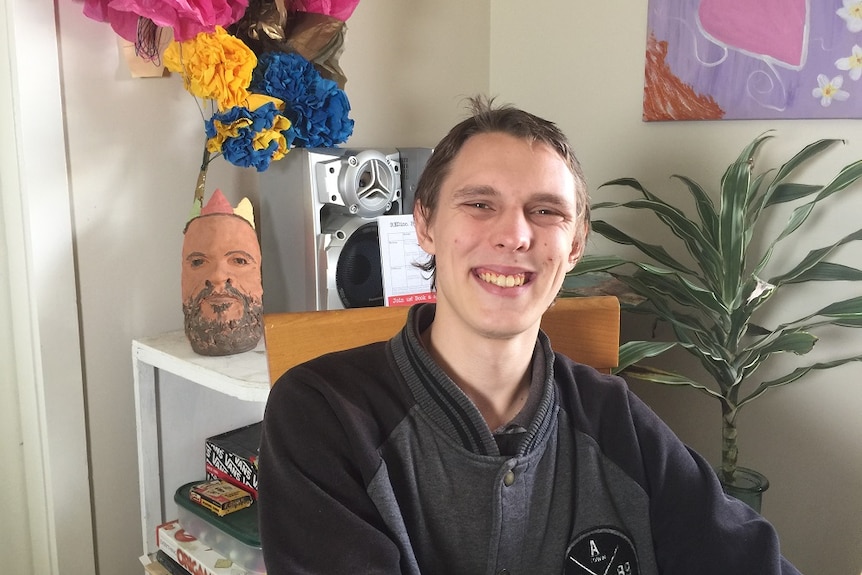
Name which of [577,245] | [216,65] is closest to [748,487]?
[577,245]

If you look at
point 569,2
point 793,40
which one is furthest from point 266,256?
point 793,40

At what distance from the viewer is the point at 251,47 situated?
1.50m

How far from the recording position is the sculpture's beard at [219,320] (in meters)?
1.33

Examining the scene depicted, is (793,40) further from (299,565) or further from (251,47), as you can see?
(299,565)

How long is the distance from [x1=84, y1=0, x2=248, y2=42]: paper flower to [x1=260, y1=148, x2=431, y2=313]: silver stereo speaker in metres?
0.30

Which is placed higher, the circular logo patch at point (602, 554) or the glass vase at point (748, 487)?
the circular logo patch at point (602, 554)

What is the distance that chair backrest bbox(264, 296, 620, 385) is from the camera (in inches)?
42.1

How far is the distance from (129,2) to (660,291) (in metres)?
1.22

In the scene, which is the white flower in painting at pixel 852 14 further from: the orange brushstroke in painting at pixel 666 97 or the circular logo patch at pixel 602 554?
the circular logo patch at pixel 602 554

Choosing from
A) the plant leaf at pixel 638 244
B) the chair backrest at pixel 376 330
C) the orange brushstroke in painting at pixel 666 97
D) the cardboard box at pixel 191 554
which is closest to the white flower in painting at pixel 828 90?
the orange brushstroke in painting at pixel 666 97

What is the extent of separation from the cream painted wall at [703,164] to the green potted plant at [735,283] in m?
0.05

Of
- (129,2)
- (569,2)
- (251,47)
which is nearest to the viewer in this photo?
(129,2)

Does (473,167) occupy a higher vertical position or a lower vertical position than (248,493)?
higher

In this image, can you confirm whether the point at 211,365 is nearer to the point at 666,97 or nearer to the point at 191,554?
the point at 191,554
